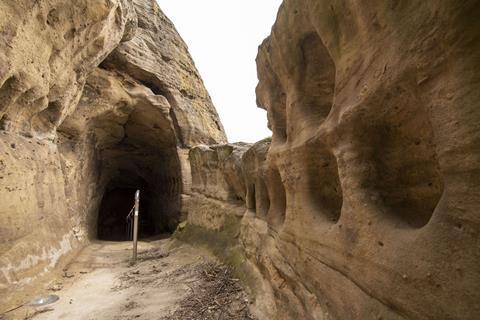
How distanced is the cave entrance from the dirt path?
876 centimetres

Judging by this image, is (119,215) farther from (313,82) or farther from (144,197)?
(313,82)

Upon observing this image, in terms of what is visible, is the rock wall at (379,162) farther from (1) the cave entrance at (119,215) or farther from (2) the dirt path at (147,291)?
(1) the cave entrance at (119,215)

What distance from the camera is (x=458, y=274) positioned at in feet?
3.29

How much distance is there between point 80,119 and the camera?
753 centimetres

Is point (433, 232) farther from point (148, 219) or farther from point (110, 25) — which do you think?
point (148, 219)

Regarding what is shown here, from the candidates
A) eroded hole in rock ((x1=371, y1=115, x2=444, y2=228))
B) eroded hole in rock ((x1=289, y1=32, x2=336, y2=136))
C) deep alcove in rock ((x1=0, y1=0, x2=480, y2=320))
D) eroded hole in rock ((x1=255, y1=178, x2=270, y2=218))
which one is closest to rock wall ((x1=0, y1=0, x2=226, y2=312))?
deep alcove in rock ((x1=0, y1=0, x2=480, y2=320))

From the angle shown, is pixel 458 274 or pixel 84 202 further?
pixel 84 202

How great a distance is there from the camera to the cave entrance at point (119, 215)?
564 inches

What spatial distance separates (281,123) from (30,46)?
13.1ft

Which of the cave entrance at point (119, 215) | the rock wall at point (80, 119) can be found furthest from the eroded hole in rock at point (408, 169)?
the cave entrance at point (119, 215)

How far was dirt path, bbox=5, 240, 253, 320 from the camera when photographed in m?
3.14

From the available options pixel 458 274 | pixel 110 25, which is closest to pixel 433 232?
pixel 458 274

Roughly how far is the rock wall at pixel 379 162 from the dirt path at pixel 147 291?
0.65 meters

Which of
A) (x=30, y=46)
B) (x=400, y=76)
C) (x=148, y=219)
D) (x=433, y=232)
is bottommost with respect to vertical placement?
(x=148, y=219)
